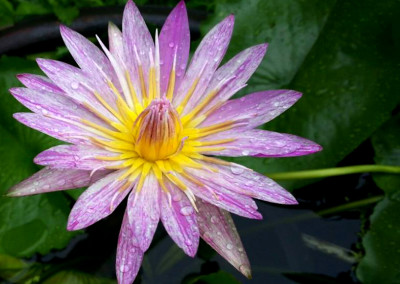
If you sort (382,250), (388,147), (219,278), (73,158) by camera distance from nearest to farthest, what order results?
(73,158) < (219,278) < (382,250) < (388,147)

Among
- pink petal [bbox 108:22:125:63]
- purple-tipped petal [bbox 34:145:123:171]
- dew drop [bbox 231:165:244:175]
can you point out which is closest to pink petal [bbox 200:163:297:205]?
dew drop [bbox 231:165:244:175]

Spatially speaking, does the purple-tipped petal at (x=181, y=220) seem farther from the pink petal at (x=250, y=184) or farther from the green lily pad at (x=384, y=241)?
the green lily pad at (x=384, y=241)

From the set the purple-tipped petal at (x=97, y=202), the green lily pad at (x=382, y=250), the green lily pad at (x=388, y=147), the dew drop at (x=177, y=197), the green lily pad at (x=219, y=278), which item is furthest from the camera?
the green lily pad at (x=388, y=147)

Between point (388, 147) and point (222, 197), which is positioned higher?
point (222, 197)

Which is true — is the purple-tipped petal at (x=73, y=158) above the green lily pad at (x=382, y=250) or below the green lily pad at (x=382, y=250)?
above

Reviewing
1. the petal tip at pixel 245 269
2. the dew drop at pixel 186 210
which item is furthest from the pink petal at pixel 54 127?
the petal tip at pixel 245 269

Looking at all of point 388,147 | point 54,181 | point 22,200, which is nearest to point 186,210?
point 54,181

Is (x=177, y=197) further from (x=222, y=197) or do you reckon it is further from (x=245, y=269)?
(x=245, y=269)

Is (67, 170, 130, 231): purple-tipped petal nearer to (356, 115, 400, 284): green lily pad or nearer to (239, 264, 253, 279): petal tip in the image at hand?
(239, 264, 253, 279): petal tip
